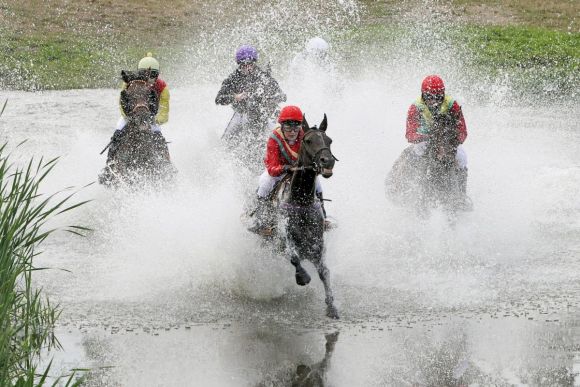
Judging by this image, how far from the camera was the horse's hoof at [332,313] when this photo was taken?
10.7 metres

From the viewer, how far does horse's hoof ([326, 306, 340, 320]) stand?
35.0ft

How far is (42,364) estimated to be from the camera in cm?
904

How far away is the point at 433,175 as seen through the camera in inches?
561

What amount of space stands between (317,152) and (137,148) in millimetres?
5752

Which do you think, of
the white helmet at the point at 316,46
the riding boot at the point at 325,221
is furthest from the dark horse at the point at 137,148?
the white helmet at the point at 316,46

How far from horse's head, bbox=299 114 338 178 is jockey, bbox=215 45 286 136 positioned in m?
5.81

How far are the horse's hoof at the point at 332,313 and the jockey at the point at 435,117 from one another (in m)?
4.15

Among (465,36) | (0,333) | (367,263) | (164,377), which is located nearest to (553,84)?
(465,36)

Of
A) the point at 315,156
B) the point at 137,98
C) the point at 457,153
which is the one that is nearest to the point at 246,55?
the point at 137,98

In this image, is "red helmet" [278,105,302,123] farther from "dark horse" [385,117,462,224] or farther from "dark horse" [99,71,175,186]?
"dark horse" [99,71,175,186]

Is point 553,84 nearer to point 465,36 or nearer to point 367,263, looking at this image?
point 465,36

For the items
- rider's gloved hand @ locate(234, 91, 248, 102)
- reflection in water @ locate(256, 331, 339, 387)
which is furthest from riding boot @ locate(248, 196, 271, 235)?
rider's gloved hand @ locate(234, 91, 248, 102)

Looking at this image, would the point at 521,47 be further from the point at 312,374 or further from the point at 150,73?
the point at 312,374

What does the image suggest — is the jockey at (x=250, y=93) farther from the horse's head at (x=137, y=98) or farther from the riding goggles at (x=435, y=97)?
the riding goggles at (x=435, y=97)
